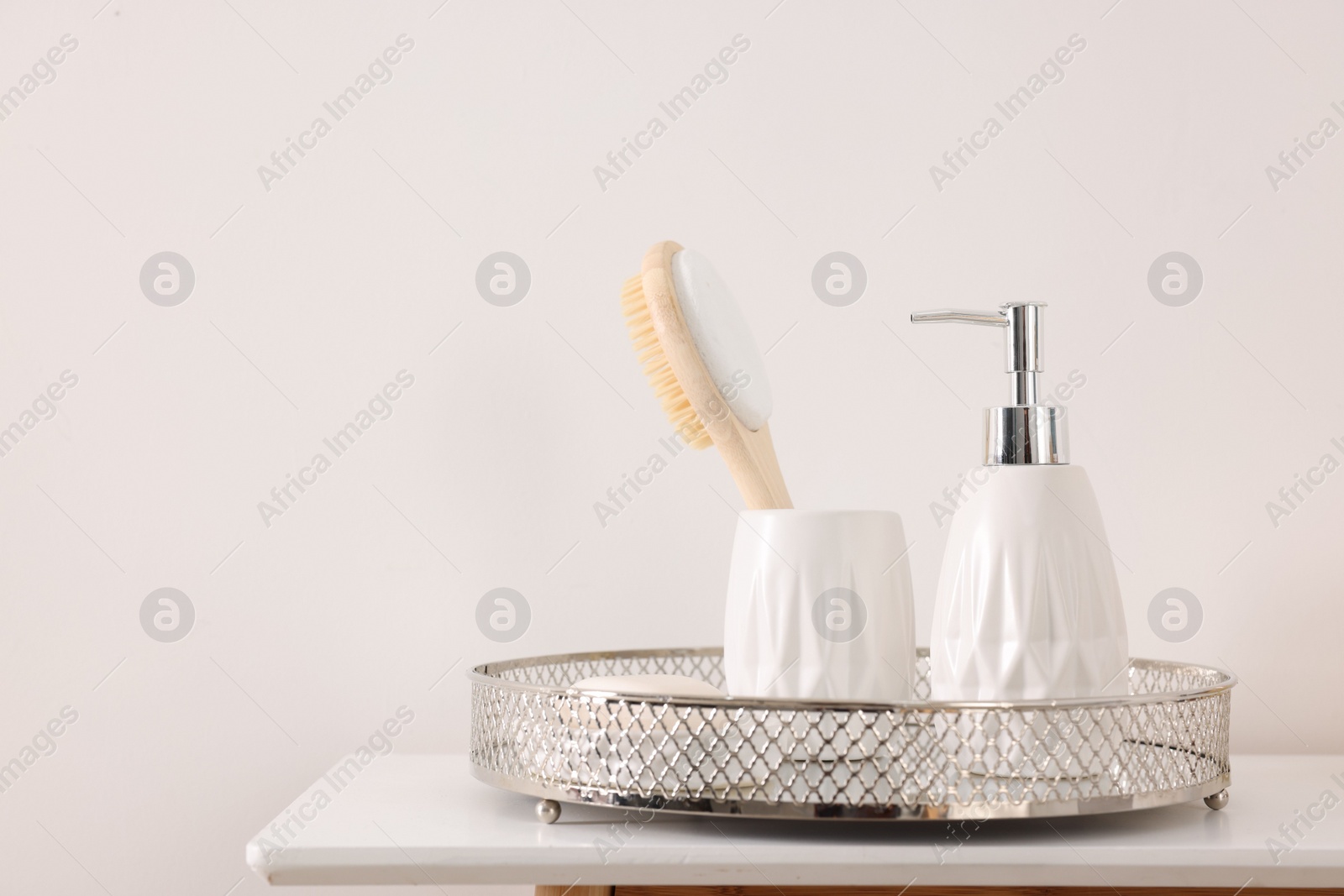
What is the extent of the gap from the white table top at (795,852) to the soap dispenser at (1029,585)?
68 mm

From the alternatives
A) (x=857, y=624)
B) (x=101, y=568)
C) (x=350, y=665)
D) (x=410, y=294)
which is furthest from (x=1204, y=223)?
(x=101, y=568)

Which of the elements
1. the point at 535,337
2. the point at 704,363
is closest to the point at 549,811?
the point at 704,363

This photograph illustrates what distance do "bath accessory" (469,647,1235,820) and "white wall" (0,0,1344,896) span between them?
0.75 ft

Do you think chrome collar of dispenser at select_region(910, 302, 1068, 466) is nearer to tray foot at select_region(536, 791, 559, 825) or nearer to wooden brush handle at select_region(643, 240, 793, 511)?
wooden brush handle at select_region(643, 240, 793, 511)

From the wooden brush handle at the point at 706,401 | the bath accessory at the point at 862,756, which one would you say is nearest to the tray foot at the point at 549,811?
the bath accessory at the point at 862,756

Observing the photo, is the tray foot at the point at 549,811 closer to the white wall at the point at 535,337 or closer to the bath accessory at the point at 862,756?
the bath accessory at the point at 862,756

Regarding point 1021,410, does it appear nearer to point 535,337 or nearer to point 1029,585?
point 1029,585

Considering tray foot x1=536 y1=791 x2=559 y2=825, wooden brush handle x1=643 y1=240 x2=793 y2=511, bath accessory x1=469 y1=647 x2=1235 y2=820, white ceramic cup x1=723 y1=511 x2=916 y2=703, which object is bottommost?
tray foot x1=536 y1=791 x2=559 y2=825

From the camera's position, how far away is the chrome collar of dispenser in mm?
521

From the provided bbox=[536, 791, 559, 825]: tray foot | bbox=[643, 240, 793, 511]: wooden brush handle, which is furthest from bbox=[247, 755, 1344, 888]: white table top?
bbox=[643, 240, 793, 511]: wooden brush handle

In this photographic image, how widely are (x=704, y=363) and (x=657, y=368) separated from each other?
0.04 metres

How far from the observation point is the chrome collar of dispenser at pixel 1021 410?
521mm

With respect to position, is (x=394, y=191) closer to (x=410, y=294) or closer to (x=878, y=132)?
(x=410, y=294)

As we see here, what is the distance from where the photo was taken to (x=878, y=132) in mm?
726
